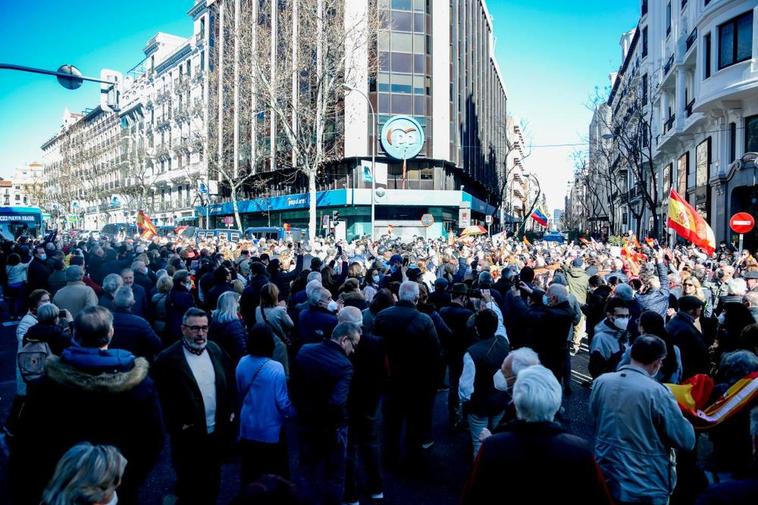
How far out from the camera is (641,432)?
3.27m

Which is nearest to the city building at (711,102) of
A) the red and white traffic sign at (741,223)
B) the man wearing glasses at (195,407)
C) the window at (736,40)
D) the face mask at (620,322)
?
the window at (736,40)

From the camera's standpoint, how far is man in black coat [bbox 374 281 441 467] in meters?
5.45

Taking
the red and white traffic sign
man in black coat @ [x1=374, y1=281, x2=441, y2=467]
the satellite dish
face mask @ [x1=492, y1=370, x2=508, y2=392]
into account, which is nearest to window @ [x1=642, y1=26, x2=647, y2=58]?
the red and white traffic sign

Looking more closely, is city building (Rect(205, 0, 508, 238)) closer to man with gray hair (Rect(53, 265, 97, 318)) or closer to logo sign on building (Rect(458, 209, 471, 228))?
logo sign on building (Rect(458, 209, 471, 228))

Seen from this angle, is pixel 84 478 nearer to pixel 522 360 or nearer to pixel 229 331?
pixel 522 360

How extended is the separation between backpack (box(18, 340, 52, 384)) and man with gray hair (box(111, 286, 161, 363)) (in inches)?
20.9

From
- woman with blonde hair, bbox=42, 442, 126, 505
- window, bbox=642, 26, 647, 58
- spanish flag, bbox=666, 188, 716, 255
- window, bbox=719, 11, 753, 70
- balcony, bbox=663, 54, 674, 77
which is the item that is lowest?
woman with blonde hair, bbox=42, 442, 126, 505

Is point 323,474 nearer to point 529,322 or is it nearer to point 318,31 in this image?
point 529,322

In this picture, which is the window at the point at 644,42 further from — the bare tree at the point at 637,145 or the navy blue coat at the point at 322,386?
the navy blue coat at the point at 322,386

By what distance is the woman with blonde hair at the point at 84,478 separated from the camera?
209 cm

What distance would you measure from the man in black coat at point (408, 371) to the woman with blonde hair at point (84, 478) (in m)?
3.46

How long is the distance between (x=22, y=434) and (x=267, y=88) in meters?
25.8

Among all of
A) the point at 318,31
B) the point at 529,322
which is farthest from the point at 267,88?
the point at 529,322

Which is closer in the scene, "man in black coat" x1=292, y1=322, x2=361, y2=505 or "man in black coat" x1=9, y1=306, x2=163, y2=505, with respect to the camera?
"man in black coat" x1=9, y1=306, x2=163, y2=505
